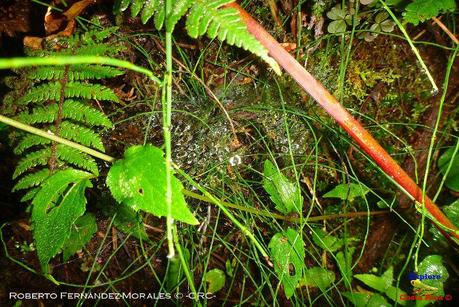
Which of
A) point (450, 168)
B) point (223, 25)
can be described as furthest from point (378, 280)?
point (223, 25)

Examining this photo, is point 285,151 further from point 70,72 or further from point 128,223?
point 70,72

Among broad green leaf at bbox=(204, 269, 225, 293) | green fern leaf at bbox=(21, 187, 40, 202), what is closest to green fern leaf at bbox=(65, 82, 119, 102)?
green fern leaf at bbox=(21, 187, 40, 202)

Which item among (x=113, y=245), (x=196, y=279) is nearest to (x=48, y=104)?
(x=113, y=245)

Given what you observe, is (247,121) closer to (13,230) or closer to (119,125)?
(119,125)

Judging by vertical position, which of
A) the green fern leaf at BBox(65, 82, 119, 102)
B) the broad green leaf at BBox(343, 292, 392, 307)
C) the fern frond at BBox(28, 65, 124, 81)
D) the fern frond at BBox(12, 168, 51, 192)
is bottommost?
the broad green leaf at BBox(343, 292, 392, 307)

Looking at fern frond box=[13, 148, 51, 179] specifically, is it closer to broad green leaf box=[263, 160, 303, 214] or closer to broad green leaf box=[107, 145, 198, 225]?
broad green leaf box=[107, 145, 198, 225]

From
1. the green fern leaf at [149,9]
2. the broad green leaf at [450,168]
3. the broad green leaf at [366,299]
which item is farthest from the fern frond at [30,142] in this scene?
the broad green leaf at [450,168]
